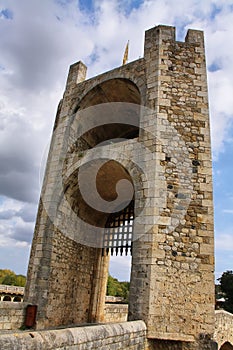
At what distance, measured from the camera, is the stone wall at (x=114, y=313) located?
9383 mm

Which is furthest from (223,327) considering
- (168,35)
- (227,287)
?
(227,287)

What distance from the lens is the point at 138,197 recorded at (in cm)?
632

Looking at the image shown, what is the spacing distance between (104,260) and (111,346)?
5909mm

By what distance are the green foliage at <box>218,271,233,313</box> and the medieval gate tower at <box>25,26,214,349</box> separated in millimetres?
10161

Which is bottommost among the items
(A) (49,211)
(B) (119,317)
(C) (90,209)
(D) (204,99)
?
(B) (119,317)

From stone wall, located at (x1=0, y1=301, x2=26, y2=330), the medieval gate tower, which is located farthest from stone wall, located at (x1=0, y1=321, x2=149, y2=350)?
stone wall, located at (x1=0, y1=301, x2=26, y2=330)

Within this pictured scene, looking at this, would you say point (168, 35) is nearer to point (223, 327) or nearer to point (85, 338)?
point (85, 338)

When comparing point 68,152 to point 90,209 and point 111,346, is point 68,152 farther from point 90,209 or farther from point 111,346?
point 111,346

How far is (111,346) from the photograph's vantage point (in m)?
3.96

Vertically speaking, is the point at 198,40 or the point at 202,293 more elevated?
the point at 198,40

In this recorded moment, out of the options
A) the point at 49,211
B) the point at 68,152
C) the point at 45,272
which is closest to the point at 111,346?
the point at 45,272

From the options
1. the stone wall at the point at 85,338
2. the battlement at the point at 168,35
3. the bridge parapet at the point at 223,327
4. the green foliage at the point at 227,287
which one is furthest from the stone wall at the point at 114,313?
the green foliage at the point at 227,287

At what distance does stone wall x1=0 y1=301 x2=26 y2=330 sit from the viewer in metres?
5.98

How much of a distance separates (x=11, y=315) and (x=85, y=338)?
11.4ft
